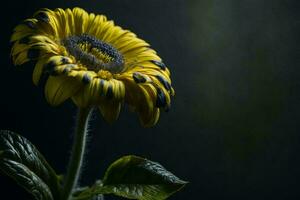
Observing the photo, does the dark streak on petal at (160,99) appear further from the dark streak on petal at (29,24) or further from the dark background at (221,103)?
the dark background at (221,103)

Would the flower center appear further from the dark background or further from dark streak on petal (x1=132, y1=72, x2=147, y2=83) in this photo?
the dark background

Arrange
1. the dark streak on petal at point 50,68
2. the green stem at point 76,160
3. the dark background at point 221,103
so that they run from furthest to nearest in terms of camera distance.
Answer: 1. the dark background at point 221,103
2. the green stem at point 76,160
3. the dark streak on petal at point 50,68

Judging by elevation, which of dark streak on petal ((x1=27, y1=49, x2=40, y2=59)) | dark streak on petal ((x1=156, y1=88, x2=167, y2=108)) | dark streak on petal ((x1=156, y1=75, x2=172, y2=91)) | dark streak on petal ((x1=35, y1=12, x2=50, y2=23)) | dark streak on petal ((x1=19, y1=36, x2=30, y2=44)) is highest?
dark streak on petal ((x1=35, y1=12, x2=50, y2=23))

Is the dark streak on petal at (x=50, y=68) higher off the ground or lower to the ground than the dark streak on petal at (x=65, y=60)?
lower

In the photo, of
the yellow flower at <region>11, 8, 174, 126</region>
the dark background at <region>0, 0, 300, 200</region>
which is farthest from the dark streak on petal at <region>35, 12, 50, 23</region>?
the dark background at <region>0, 0, 300, 200</region>

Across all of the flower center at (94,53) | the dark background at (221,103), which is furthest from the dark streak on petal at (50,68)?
the dark background at (221,103)

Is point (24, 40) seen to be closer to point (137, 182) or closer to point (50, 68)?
point (50, 68)

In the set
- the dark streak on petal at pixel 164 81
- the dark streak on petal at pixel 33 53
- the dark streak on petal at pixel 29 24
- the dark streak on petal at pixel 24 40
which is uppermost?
the dark streak on petal at pixel 29 24

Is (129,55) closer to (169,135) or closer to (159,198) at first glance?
(159,198)

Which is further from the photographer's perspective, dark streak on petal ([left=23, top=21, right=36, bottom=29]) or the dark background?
the dark background
